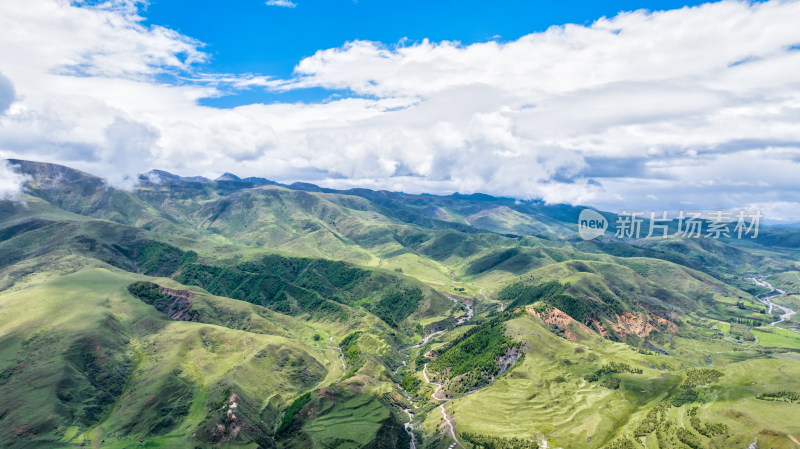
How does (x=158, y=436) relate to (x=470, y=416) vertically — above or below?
below

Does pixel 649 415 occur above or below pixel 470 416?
above

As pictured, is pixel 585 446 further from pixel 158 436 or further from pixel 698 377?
pixel 158 436

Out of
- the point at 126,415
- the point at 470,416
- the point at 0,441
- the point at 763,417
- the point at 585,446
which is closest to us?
the point at 763,417

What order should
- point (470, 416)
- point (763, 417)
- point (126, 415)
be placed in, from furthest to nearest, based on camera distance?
point (126, 415) → point (470, 416) → point (763, 417)

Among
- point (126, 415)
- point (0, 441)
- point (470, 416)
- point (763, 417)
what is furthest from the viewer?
point (126, 415)

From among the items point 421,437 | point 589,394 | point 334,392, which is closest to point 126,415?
point 334,392

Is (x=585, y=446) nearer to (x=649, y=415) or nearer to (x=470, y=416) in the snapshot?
(x=649, y=415)

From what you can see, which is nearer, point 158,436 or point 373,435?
point 373,435

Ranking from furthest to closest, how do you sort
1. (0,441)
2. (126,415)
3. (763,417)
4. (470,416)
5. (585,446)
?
(126,415) < (470,416) < (0,441) < (585,446) < (763,417)

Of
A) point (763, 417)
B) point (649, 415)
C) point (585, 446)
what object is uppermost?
point (763, 417)

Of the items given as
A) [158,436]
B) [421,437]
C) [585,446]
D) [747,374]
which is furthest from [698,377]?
[158,436]
